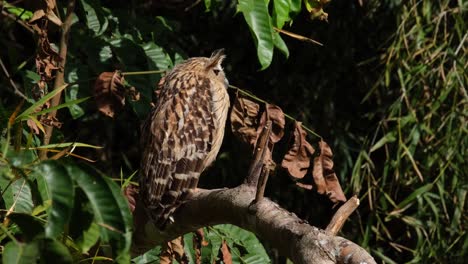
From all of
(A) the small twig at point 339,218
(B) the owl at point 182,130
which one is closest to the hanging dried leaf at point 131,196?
(B) the owl at point 182,130

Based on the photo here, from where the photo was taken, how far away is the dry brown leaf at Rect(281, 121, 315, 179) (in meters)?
2.66

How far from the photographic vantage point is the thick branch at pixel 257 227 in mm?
1872

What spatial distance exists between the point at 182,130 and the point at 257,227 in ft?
4.15

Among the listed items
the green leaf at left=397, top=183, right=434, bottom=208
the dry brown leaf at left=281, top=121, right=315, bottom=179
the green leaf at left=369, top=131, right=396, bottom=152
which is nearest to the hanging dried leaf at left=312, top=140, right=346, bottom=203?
the dry brown leaf at left=281, top=121, right=315, bottom=179

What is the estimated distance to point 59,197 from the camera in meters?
1.52

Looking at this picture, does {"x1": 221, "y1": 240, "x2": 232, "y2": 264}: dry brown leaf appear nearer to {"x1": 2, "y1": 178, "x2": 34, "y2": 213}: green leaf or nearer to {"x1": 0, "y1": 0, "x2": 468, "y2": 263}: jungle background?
{"x1": 0, "y1": 0, "x2": 468, "y2": 263}: jungle background

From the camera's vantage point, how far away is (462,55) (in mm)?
4434

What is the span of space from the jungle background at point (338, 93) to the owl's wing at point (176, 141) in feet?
0.41

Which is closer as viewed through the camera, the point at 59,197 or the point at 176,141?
the point at 59,197

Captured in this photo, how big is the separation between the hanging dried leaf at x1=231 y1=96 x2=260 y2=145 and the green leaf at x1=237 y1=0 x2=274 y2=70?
359 mm

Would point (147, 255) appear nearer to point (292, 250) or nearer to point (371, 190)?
point (292, 250)

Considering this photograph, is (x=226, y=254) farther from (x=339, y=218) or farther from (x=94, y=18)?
(x=94, y=18)

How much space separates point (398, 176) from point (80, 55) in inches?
62.8

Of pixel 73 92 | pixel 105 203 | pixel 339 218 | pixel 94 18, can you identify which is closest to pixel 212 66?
pixel 94 18
